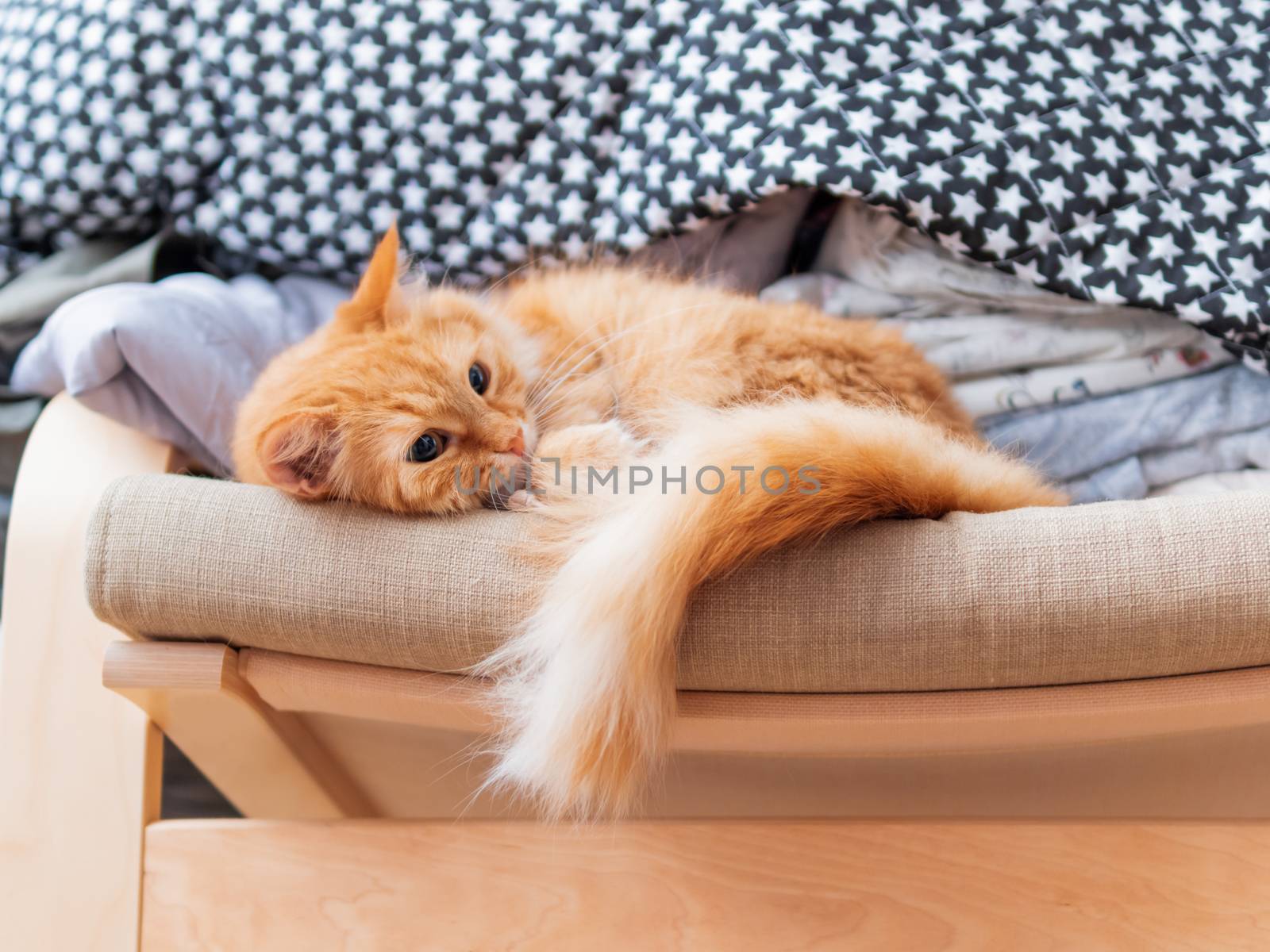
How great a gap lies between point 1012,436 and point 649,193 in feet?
2.10

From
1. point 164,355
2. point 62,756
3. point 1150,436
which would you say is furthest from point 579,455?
point 1150,436

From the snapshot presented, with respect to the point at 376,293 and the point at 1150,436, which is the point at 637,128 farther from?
the point at 1150,436

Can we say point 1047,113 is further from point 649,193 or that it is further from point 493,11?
point 493,11

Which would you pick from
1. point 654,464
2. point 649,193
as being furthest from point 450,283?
point 654,464

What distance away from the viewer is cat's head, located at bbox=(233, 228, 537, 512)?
91 centimetres

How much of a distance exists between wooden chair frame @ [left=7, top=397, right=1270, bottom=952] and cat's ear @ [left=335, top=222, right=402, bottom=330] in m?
0.40

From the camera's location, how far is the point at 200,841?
1.00m

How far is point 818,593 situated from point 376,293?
0.62 m

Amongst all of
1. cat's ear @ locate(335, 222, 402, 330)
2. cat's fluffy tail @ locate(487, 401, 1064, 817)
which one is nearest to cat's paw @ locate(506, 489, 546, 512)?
cat's fluffy tail @ locate(487, 401, 1064, 817)

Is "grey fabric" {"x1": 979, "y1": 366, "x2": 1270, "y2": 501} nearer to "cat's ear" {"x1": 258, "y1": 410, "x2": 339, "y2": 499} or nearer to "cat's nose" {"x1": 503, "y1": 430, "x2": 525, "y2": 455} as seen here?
"cat's nose" {"x1": 503, "y1": 430, "x2": 525, "y2": 455}

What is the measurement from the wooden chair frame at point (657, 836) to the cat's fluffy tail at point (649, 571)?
9cm

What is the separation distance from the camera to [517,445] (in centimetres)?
100

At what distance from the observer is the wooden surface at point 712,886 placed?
36.1 inches

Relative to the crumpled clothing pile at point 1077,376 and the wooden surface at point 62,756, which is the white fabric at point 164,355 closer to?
the wooden surface at point 62,756
